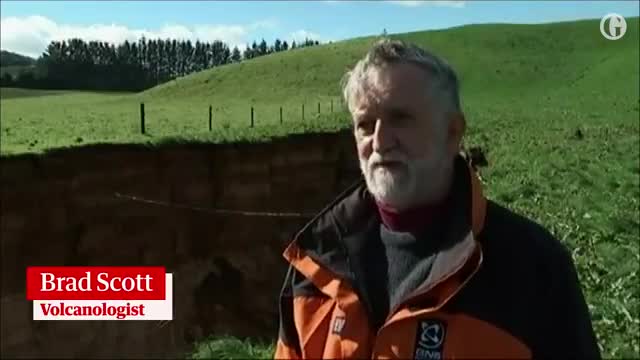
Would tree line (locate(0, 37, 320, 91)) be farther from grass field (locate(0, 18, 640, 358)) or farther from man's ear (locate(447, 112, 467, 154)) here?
man's ear (locate(447, 112, 467, 154))

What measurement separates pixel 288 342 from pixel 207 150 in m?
13.8

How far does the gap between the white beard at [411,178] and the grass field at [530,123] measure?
2.71m

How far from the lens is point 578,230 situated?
9758mm

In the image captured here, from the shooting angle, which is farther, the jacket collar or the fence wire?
the fence wire

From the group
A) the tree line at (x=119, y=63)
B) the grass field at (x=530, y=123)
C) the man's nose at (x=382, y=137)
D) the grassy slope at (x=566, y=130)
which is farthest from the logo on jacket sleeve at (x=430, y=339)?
the tree line at (x=119, y=63)

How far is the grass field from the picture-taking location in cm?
856

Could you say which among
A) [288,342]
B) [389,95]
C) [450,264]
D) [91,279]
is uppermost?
[389,95]

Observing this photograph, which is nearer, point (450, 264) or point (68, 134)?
point (450, 264)

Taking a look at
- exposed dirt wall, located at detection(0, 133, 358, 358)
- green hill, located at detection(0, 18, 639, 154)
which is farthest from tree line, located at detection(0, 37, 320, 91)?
exposed dirt wall, located at detection(0, 133, 358, 358)

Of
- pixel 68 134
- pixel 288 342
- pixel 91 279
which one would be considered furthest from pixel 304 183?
pixel 288 342

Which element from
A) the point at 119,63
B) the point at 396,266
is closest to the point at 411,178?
the point at 396,266

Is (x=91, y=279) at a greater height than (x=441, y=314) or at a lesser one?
lesser

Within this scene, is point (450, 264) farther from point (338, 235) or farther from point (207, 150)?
point (207, 150)

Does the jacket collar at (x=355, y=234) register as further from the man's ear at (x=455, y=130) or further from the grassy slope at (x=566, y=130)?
the grassy slope at (x=566, y=130)
